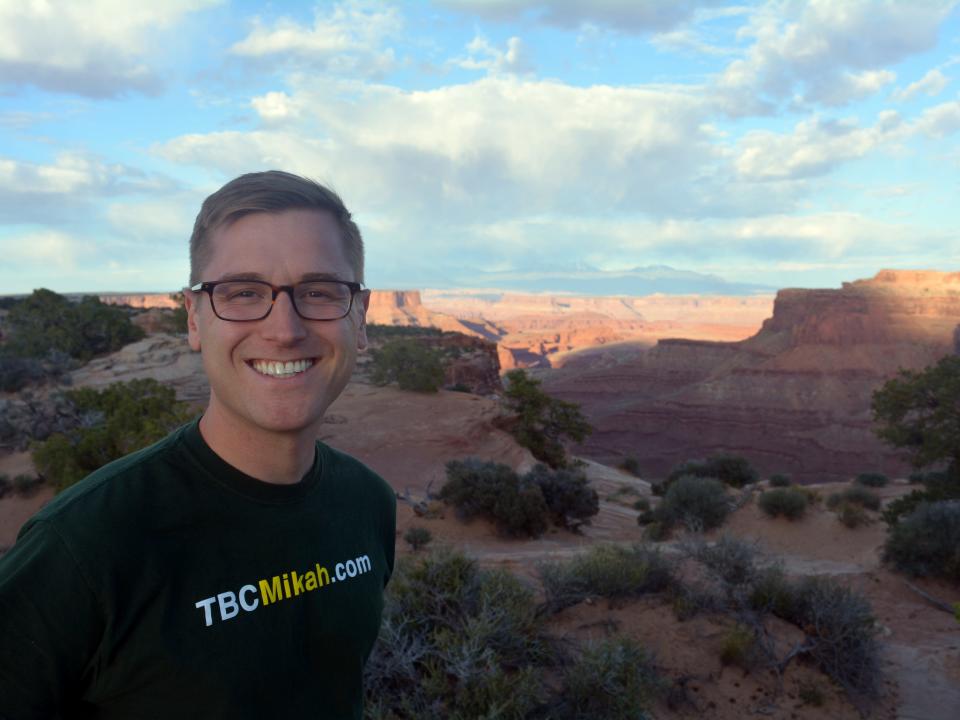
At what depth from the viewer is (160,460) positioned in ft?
4.83

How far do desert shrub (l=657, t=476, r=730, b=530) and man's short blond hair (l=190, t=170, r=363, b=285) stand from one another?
1447 cm

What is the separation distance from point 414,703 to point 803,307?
202 ft

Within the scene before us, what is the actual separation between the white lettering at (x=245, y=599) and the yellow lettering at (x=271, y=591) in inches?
0.6

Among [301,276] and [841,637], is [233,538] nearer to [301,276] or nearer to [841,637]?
[301,276]

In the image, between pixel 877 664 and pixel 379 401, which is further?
pixel 379 401

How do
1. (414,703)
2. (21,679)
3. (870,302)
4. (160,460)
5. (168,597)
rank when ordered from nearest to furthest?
(21,679) → (168,597) → (160,460) → (414,703) → (870,302)

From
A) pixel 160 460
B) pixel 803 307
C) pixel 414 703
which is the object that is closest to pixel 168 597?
pixel 160 460

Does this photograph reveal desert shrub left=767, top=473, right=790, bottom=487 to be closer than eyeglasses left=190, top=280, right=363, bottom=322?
No

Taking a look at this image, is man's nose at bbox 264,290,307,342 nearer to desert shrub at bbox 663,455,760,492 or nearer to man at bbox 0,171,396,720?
man at bbox 0,171,396,720

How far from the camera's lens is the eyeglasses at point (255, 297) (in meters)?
1.53

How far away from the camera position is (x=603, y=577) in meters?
6.74

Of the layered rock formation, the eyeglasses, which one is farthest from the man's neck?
the layered rock formation

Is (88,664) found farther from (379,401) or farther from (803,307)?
(803,307)

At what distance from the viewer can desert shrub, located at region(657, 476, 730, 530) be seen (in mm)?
14929
